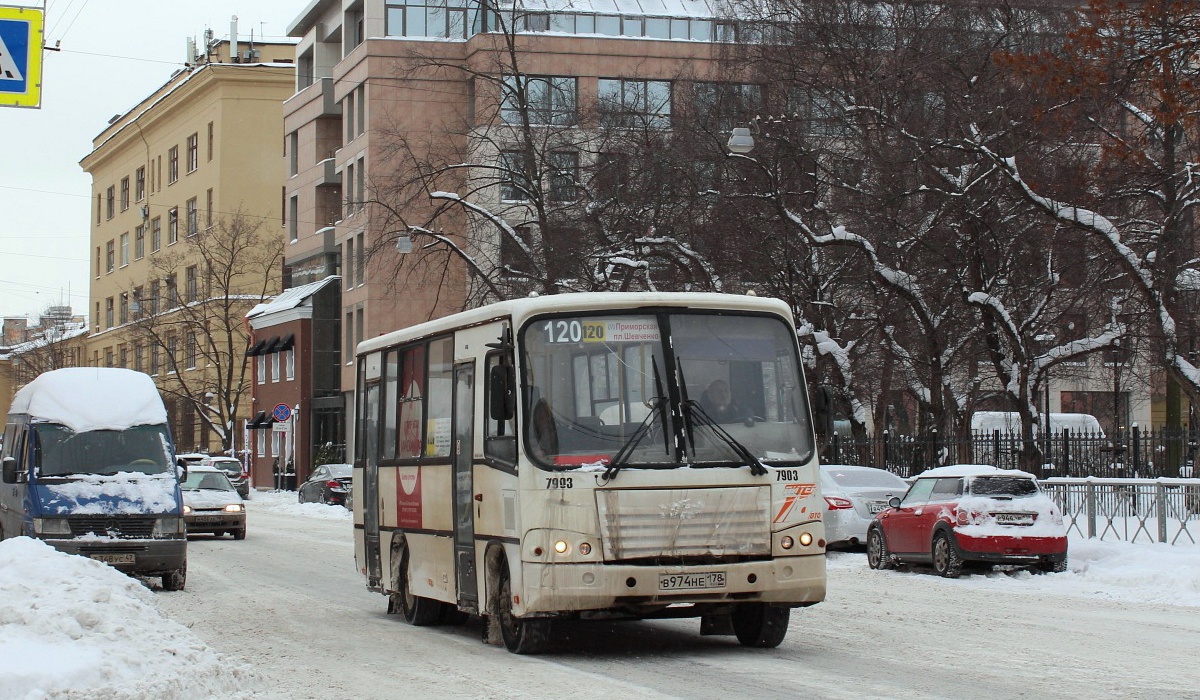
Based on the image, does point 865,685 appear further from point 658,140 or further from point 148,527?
point 658,140

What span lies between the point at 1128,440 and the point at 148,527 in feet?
60.7

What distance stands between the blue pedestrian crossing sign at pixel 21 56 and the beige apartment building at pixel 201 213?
56.2 meters

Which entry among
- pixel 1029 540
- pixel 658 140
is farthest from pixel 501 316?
pixel 658 140

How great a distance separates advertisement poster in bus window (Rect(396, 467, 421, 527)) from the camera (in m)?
15.7

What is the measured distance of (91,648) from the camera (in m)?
10.4

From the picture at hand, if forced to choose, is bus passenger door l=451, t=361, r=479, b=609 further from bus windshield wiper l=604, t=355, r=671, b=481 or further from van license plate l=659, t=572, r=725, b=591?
van license plate l=659, t=572, r=725, b=591

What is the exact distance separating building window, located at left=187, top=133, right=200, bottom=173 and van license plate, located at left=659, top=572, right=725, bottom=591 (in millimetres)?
80516

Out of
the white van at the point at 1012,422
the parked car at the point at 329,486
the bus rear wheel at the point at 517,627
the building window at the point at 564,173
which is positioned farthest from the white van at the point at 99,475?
the white van at the point at 1012,422

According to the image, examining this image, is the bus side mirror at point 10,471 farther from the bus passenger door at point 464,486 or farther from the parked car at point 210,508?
the parked car at point 210,508

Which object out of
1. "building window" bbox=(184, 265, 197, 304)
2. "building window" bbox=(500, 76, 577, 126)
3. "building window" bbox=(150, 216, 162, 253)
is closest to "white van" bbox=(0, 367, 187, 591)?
"building window" bbox=(500, 76, 577, 126)

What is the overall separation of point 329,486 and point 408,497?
3722 centimetres

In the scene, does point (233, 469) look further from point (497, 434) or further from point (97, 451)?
point (497, 434)

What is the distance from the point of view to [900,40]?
3481cm

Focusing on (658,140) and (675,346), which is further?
(658,140)
